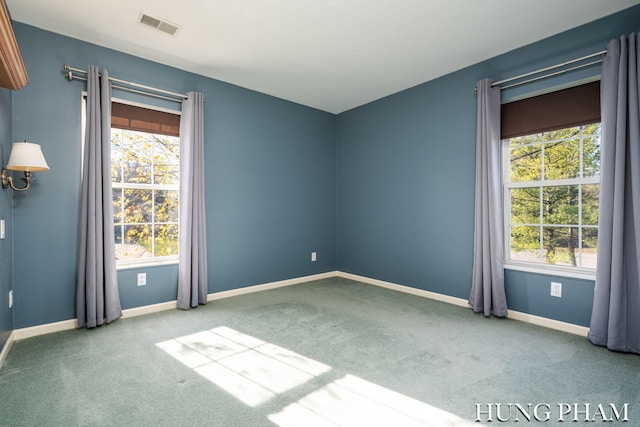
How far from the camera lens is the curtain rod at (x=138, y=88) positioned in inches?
117

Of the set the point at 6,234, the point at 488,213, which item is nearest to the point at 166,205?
the point at 6,234

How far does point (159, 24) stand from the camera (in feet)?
9.18

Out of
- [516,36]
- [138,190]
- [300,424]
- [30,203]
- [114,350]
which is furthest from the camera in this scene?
[138,190]

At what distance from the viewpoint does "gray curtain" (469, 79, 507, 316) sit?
326 centimetres

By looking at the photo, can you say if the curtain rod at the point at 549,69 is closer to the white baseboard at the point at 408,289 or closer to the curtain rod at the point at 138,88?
the white baseboard at the point at 408,289

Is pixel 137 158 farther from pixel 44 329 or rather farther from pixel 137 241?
pixel 44 329

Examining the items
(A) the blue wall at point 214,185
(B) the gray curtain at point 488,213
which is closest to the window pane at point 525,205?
(B) the gray curtain at point 488,213

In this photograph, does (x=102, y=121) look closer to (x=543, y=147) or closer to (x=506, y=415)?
(x=506, y=415)

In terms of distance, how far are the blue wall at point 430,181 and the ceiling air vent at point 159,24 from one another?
279cm

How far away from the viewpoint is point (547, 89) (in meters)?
3.04

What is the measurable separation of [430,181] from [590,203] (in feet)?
5.18

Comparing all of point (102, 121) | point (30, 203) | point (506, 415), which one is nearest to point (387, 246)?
point (506, 415)

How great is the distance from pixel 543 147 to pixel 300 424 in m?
3.29

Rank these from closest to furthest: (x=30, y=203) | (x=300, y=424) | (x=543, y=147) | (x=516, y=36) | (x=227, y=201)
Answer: (x=300, y=424) < (x=30, y=203) < (x=516, y=36) < (x=543, y=147) < (x=227, y=201)
